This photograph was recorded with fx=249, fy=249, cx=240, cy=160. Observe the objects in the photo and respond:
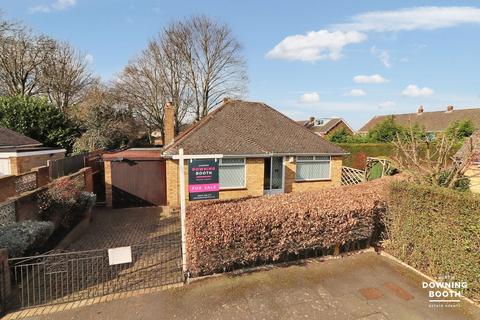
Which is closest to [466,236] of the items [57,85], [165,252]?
[165,252]

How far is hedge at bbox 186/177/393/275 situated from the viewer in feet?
16.4

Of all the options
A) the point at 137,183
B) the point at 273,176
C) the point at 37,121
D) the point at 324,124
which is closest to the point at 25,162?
the point at 137,183

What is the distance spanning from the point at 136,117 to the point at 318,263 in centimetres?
2695

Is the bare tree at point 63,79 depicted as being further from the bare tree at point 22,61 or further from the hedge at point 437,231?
the hedge at point 437,231

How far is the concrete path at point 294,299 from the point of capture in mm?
4277

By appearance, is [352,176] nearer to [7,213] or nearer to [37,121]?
[7,213]

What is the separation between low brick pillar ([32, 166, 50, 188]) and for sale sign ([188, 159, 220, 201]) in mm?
6261

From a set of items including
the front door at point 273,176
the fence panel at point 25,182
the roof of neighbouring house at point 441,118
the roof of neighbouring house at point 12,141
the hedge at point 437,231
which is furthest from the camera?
the roof of neighbouring house at point 441,118

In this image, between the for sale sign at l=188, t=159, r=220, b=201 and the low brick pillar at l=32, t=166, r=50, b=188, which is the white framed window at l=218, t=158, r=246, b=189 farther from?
the low brick pillar at l=32, t=166, r=50, b=188

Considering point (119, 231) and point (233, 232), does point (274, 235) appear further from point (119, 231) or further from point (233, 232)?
point (119, 231)

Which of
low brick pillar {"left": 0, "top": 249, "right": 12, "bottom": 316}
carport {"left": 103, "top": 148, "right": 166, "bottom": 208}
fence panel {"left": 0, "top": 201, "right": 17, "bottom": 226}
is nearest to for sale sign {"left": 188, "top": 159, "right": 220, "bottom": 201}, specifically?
low brick pillar {"left": 0, "top": 249, "right": 12, "bottom": 316}

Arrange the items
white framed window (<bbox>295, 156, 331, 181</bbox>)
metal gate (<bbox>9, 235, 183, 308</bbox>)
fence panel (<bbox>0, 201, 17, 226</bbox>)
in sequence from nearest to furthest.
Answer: metal gate (<bbox>9, 235, 183, 308</bbox>)
fence panel (<bbox>0, 201, 17, 226</bbox>)
white framed window (<bbox>295, 156, 331, 181</bbox>)

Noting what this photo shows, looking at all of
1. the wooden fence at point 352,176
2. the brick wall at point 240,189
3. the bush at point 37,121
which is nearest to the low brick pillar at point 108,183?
the brick wall at point 240,189

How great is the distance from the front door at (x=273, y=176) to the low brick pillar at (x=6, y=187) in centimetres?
950
